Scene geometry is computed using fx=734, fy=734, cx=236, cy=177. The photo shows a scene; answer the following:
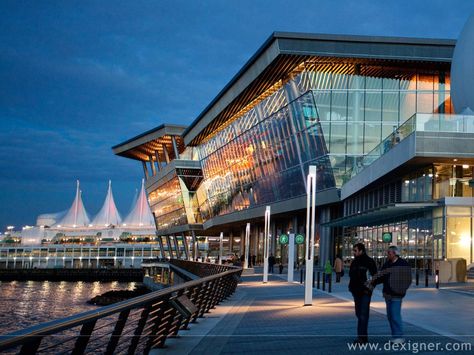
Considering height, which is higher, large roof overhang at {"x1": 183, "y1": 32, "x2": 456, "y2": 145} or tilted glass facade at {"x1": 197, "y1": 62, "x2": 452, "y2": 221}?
large roof overhang at {"x1": 183, "y1": 32, "x2": 456, "y2": 145}

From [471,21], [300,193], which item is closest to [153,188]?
[300,193]

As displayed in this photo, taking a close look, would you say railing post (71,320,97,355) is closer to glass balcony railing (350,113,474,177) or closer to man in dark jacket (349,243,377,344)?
man in dark jacket (349,243,377,344)

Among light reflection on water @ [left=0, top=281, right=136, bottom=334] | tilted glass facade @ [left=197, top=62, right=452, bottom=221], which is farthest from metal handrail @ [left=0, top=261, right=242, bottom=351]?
tilted glass facade @ [left=197, top=62, right=452, bottom=221]

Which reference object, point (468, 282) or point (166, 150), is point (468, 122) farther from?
point (166, 150)

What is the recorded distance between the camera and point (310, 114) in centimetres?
5178

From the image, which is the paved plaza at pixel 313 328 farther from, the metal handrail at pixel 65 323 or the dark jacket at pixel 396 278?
the metal handrail at pixel 65 323

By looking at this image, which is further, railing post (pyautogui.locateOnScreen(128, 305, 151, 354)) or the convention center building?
the convention center building

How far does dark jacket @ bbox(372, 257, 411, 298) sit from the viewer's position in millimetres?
11641

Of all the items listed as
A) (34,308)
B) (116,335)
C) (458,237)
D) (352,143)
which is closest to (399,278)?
(116,335)

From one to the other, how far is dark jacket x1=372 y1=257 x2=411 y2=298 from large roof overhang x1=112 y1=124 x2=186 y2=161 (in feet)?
299

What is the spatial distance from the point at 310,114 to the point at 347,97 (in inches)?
113

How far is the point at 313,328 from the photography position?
14781 mm

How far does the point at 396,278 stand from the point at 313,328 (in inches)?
140

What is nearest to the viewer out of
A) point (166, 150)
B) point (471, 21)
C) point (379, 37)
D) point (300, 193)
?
point (471, 21)
